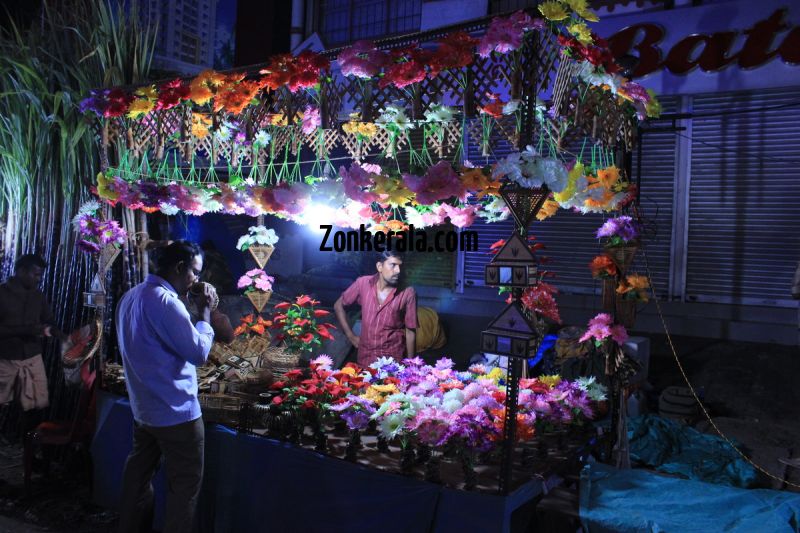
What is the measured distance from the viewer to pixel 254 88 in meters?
5.00

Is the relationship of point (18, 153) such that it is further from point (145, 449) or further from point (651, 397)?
point (651, 397)

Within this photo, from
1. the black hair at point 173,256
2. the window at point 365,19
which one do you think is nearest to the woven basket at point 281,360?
the black hair at point 173,256

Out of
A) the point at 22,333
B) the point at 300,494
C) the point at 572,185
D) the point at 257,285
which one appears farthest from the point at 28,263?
the point at 572,185

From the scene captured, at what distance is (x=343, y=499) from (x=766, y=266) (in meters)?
6.15

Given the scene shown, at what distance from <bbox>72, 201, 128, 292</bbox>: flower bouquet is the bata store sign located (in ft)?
21.5

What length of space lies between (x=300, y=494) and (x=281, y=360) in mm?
1755

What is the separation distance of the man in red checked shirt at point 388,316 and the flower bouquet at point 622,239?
207 centimetres

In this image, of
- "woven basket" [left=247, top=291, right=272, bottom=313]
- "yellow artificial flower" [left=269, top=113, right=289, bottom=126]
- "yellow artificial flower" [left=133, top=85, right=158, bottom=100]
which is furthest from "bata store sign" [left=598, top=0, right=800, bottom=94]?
"yellow artificial flower" [left=133, top=85, right=158, bottom=100]

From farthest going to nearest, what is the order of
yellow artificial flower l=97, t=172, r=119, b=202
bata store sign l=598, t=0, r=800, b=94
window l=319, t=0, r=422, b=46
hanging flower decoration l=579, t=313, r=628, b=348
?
1. window l=319, t=0, r=422, b=46
2. bata store sign l=598, t=0, r=800, b=94
3. yellow artificial flower l=97, t=172, r=119, b=202
4. hanging flower decoration l=579, t=313, r=628, b=348

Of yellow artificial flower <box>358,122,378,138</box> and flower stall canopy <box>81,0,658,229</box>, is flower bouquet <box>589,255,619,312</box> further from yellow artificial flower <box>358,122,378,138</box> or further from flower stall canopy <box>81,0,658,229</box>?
yellow artificial flower <box>358,122,378,138</box>

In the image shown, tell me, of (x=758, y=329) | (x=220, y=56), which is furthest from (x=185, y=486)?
(x=220, y=56)

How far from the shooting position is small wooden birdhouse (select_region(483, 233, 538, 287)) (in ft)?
11.4

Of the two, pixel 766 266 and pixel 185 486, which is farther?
pixel 766 266

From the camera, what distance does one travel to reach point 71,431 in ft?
18.0
